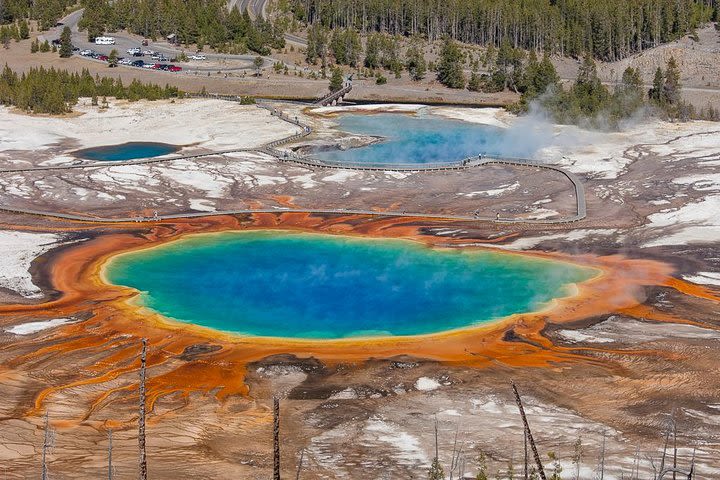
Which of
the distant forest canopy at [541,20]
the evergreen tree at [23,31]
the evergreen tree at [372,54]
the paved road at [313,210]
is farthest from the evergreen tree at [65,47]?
the paved road at [313,210]

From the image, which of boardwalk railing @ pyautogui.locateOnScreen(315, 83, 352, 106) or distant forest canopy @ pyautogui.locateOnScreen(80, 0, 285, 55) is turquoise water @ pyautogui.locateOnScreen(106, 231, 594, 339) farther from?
distant forest canopy @ pyautogui.locateOnScreen(80, 0, 285, 55)

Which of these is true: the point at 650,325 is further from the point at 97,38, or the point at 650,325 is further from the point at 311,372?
the point at 97,38

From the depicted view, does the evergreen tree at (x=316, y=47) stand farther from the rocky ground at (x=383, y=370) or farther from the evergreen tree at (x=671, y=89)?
the rocky ground at (x=383, y=370)

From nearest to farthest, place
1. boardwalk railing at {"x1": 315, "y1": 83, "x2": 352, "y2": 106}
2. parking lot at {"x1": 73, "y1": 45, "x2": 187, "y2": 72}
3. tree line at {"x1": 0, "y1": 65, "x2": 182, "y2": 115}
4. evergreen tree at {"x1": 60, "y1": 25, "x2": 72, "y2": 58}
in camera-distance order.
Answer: tree line at {"x1": 0, "y1": 65, "x2": 182, "y2": 115}, boardwalk railing at {"x1": 315, "y1": 83, "x2": 352, "y2": 106}, parking lot at {"x1": 73, "y1": 45, "x2": 187, "y2": 72}, evergreen tree at {"x1": 60, "y1": 25, "x2": 72, "y2": 58}

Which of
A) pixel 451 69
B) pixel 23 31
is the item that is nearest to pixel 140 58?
pixel 23 31

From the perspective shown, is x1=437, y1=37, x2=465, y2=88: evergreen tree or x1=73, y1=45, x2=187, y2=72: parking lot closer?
x1=437, y1=37, x2=465, y2=88: evergreen tree

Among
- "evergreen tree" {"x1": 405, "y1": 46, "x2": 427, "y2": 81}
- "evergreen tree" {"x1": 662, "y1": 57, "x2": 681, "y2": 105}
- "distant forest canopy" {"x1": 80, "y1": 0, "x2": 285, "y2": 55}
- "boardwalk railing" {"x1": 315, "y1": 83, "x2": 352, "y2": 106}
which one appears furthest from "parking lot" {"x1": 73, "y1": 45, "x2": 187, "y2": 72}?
"evergreen tree" {"x1": 662, "y1": 57, "x2": 681, "y2": 105}

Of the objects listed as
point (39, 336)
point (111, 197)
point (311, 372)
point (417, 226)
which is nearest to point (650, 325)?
point (311, 372)
